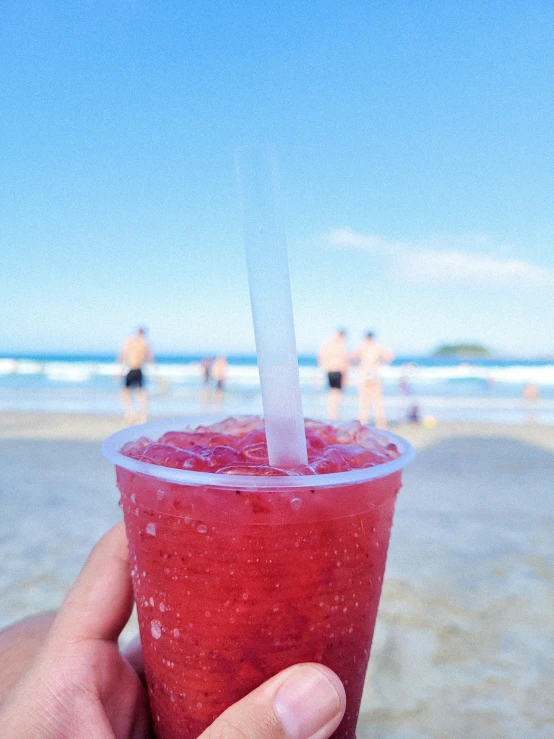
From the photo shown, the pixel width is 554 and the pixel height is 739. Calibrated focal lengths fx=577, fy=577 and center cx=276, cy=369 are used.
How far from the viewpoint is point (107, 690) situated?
1.17m

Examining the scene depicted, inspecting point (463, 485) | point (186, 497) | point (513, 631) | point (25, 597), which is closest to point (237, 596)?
point (186, 497)

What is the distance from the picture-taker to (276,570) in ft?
2.97

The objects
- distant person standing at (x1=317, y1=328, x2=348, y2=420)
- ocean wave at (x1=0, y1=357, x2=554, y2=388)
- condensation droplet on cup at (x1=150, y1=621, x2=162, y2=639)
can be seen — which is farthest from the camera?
ocean wave at (x1=0, y1=357, x2=554, y2=388)

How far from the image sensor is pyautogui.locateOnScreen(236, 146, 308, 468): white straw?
0.90 m

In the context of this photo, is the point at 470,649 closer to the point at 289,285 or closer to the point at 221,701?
the point at 221,701

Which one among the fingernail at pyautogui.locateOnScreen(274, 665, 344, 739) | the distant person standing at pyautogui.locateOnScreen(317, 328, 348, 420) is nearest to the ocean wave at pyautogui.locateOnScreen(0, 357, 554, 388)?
the distant person standing at pyautogui.locateOnScreen(317, 328, 348, 420)

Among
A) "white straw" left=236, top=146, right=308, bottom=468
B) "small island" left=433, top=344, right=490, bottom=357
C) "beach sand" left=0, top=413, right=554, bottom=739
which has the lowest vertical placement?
"small island" left=433, top=344, right=490, bottom=357

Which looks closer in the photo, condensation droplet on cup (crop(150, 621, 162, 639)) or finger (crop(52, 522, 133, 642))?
condensation droplet on cup (crop(150, 621, 162, 639))

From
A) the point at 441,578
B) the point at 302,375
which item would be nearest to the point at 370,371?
the point at 441,578

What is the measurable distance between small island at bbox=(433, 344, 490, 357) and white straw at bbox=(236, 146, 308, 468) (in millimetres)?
54692

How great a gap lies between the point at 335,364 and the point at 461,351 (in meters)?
47.8

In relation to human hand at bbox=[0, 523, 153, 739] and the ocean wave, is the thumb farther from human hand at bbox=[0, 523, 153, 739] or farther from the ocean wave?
the ocean wave

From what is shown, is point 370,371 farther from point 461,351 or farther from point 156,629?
point 461,351

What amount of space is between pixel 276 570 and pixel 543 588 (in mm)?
2715
